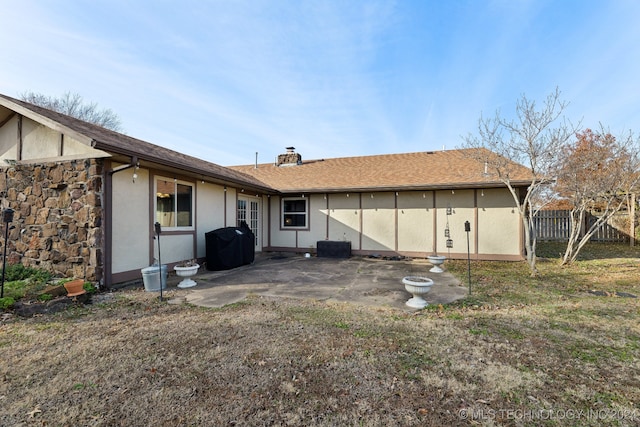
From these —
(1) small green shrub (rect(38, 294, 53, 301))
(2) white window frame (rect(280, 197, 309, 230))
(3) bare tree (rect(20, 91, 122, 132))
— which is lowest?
(1) small green shrub (rect(38, 294, 53, 301))

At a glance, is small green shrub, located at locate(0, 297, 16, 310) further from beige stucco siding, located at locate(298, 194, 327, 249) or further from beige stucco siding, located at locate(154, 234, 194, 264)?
beige stucco siding, located at locate(298, 194, 327, 249)

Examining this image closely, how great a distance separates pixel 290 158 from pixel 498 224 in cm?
954

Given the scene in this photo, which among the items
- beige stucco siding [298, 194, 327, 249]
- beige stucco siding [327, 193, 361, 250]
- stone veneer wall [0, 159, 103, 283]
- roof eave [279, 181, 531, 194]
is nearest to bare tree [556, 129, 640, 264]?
roof eave [279, 181, 531, 194]

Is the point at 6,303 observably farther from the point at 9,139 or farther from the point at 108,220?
the point at 9,139

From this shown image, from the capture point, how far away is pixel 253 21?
8.02 meters

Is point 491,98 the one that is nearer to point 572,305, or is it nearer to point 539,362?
point 572,305

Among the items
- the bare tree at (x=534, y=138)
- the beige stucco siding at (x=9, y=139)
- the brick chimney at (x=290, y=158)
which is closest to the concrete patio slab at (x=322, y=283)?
the bare tree at (x=534, y=138)

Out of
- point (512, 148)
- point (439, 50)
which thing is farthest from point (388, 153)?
point (512, 148)

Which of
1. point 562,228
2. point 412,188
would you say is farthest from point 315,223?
point 562,228

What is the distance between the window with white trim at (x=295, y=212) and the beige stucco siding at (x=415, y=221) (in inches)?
148

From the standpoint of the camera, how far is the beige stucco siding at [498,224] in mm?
9414

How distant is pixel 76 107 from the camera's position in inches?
811

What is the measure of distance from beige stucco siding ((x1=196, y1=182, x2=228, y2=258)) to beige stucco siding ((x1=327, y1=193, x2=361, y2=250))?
4175mm

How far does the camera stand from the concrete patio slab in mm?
5176
